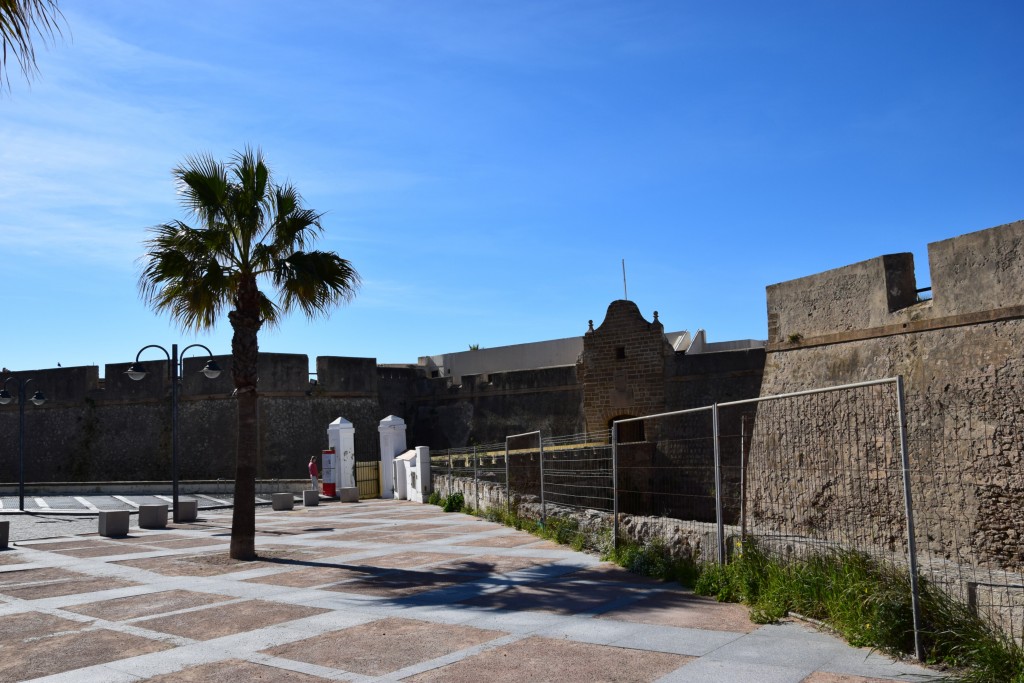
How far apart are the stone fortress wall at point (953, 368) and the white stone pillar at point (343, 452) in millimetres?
14201

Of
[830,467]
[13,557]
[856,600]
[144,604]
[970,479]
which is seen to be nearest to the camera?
[856,600]

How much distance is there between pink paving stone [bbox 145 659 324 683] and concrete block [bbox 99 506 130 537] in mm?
9575

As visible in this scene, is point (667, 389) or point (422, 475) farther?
point (667, 389)

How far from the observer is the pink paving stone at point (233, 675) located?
5316 millimetres

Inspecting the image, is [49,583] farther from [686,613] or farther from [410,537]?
[686,613]

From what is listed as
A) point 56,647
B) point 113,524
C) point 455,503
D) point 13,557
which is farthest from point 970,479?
point 113,524

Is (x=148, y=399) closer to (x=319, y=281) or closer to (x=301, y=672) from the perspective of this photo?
(x=319, y=281)

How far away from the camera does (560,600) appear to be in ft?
24.2

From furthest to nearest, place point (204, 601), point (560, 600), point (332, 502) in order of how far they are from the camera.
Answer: point (332, 502), point (204, 601), point (560, 600)

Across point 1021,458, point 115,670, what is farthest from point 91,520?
point 1021,458

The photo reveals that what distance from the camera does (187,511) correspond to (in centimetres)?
1686

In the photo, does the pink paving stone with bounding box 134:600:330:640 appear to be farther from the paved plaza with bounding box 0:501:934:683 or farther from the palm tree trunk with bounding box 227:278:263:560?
the palm tree trunk with bounding box 227:278:263:560

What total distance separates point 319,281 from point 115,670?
22.8ft

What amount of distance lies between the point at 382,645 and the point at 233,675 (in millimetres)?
1093
